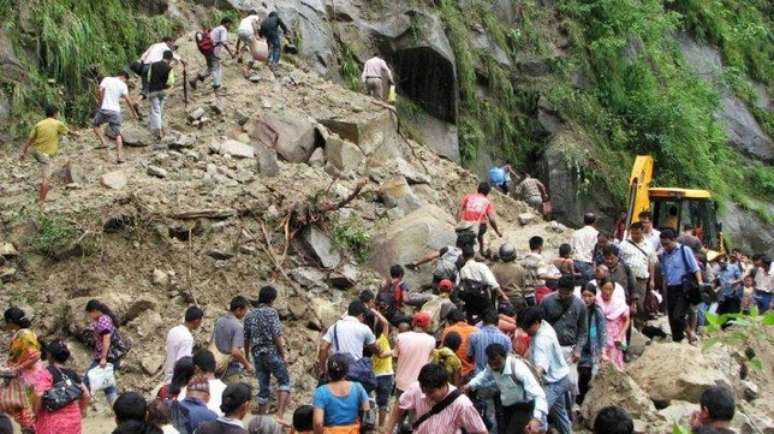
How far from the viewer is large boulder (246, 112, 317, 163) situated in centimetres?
1652

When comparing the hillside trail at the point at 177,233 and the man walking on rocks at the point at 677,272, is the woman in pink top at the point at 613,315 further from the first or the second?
Answer: the hillside trail at the point at 177,233

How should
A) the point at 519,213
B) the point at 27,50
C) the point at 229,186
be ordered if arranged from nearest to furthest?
the point at 229,186 → the point at 27,50 → the point at 519,213

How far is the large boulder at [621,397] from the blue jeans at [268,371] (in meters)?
3.05

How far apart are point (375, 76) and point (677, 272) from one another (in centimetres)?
957

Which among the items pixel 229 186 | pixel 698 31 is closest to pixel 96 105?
pixel 229 186

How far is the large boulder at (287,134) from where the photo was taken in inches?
650

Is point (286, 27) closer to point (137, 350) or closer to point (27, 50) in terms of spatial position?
point (27, 50)

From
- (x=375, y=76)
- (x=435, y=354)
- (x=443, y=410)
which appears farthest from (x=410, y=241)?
(x=443, y=410)

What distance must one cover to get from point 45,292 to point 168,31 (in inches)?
322

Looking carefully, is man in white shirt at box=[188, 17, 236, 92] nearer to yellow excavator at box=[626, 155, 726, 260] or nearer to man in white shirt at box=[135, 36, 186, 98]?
man in white shirt at box=[135, 36, 186, 98]

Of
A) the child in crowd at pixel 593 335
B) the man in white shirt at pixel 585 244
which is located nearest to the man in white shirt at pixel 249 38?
the man in white shirt at pixel 585 244

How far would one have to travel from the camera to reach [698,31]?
31.3 m

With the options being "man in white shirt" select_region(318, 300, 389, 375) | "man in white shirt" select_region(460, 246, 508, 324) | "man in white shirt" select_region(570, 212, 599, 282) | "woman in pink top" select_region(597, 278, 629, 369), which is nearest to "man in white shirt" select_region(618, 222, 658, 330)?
"man in white shirt" select_region(570, 212, 599, 282)

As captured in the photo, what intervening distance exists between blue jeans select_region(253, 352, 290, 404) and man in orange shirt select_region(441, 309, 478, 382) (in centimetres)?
171
